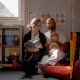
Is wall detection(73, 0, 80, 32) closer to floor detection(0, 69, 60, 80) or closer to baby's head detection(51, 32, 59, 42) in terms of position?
baby's head detection(51, 32, 59, 42)

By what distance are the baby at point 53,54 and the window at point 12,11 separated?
0.74 metres

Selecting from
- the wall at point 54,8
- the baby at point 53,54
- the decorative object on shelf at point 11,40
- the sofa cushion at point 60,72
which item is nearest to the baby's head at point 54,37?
the baby at point 53,54

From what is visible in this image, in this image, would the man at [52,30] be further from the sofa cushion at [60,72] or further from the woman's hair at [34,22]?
the sofa cushion at [60,72]

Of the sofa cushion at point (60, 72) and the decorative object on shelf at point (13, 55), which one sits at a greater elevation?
the decorative object on shelf at point (13, 55)

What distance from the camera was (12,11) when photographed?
353 cm

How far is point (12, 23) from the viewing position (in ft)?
11.2

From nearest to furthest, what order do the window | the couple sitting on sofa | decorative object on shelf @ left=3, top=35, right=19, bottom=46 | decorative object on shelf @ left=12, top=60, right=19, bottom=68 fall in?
the couple sitting on sofa
decorative object on shelf @ left=12, top=60, right=19, bottom=68
decorative object on shelf @ left=3, top=35, right=19, bottom=46
the window

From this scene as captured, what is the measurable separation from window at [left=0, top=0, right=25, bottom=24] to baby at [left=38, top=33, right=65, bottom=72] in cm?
74

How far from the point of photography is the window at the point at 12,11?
3.38 metres

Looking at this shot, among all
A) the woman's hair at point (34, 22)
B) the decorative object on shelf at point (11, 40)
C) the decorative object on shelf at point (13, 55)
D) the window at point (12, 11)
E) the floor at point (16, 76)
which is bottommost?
the floor at point (16, 76)

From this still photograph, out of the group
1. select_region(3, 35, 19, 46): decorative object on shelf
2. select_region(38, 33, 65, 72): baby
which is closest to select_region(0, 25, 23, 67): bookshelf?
select_region(3, 35, 19, 46): decorative object on shelf

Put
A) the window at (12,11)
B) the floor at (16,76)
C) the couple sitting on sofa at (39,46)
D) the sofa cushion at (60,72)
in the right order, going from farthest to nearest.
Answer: the window at (12,11), the couple sitting on sofa at (39,46), the floor at (16,76), the sofa cushion at (60,72)

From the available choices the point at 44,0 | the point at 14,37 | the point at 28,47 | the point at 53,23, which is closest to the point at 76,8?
the point at 53,23

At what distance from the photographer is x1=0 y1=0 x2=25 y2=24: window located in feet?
11.1
